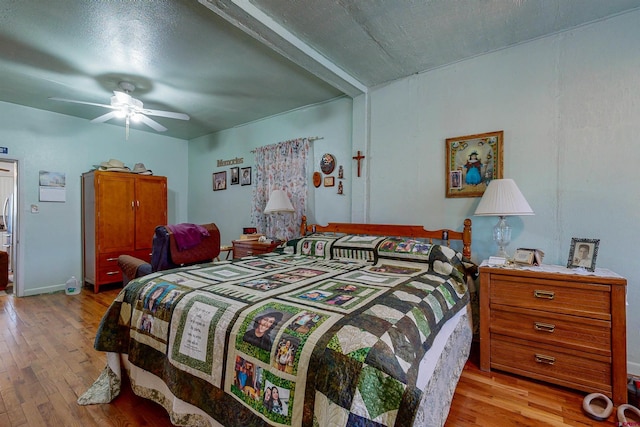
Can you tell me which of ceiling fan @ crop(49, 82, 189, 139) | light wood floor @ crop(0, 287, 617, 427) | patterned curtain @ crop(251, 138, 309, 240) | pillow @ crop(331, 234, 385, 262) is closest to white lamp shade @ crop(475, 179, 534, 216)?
pillow @ crop(331, 234, 385, 262)

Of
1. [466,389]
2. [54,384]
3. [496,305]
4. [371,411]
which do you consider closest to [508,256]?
[496,305]

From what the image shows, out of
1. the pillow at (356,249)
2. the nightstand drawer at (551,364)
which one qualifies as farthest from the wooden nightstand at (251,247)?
the nightstand drawer at (551,364)

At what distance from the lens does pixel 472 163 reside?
255 cm

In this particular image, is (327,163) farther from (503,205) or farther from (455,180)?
(503,205)

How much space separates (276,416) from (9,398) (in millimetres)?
1904

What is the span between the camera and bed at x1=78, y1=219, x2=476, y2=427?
938 millimetres

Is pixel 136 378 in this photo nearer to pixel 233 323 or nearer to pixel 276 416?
pixel 233 323

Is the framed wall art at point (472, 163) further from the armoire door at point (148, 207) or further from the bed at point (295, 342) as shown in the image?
the armoire door at point (148, 207)

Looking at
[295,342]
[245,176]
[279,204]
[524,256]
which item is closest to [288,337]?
[295,342]

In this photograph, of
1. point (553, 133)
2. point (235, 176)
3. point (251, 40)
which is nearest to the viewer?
point (553, 133)

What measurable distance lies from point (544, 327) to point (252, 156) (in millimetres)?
3926

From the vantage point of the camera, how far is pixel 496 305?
2027 mm

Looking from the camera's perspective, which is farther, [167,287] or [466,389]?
[466,389]

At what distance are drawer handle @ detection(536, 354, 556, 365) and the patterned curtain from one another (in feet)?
8.61
